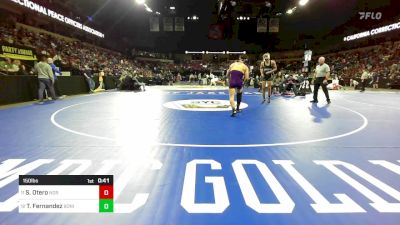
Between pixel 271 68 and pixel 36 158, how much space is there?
9057 millimetres

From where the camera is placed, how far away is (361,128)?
20.4ft

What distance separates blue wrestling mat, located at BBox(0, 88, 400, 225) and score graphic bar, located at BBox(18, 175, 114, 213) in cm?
36

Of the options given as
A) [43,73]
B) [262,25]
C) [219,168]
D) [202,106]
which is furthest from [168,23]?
[219,168]

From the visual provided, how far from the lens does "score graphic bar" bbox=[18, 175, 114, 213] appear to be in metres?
1.93

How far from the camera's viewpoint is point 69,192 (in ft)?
6.38

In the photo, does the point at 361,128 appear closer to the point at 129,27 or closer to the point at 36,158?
the point at 36,158

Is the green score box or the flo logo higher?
the flo logo

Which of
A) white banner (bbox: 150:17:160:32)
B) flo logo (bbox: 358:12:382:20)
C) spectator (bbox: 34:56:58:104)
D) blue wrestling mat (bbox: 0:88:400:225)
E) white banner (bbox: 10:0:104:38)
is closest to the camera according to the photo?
blue wrestling mat (bbox: 0:88:400:225)

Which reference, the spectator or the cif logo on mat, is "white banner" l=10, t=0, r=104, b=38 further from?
the cif logo on mat

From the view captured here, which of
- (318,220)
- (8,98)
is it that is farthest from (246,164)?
(8,98)

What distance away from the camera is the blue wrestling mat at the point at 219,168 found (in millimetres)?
2416

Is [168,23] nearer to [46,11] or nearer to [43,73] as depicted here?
[46,11]

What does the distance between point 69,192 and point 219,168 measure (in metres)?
1.96

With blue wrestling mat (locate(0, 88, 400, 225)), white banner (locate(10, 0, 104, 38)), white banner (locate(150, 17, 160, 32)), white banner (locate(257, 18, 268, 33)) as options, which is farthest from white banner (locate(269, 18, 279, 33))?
blue wrestling mat (locate(0, 88, 400, 225))
